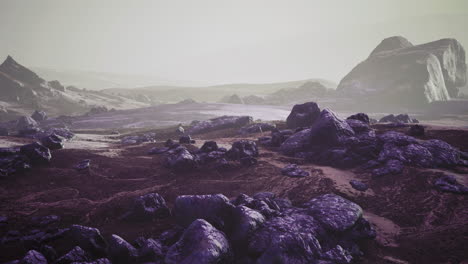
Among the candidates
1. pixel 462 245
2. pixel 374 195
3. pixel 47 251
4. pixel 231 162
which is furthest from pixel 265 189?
pixel 47 251

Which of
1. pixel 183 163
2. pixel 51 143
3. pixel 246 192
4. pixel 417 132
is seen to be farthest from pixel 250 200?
pixel 51 143

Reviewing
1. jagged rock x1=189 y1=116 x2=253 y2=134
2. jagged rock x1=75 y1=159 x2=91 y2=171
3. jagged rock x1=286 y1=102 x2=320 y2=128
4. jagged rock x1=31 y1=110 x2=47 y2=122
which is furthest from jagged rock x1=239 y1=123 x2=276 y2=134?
jagged rock x1=31 y1=110 x2=47 y2=122

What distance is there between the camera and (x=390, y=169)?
1102cm

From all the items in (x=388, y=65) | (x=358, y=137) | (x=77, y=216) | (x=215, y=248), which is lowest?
(x=77, y=216)

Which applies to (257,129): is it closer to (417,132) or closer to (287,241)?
(417,132)

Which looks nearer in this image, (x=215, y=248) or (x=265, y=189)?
(x=215, y=248)

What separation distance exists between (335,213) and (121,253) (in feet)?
18.0

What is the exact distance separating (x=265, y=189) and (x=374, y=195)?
3.81 metres

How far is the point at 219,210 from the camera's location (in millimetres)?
7512

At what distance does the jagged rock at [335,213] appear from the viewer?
→ 7.27 metres

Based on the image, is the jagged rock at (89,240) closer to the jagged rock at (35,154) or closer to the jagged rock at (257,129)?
the jagged rock at (35,154)

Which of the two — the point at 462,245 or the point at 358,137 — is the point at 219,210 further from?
the point at 358,137

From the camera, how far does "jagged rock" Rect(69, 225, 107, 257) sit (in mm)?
6605

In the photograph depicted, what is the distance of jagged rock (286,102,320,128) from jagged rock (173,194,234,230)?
1209 centimetres
